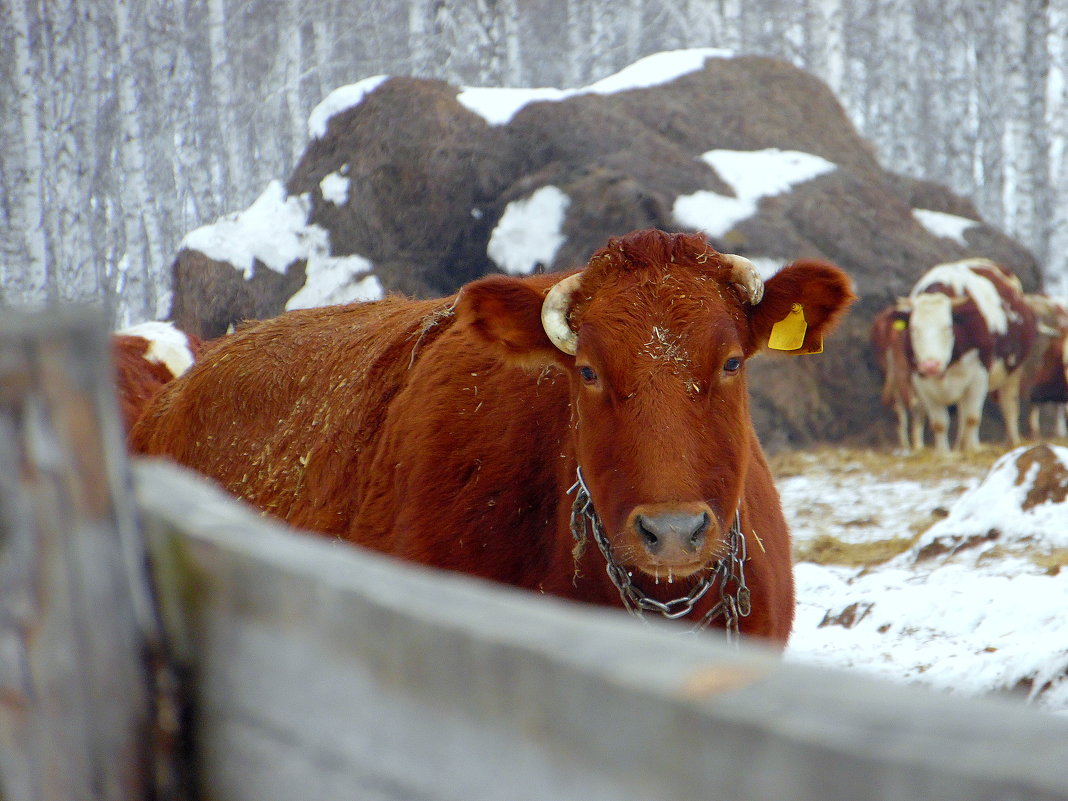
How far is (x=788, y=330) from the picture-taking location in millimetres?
3068

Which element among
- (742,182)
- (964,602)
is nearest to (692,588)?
(964,602)

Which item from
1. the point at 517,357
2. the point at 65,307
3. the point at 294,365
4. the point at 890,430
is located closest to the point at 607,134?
the point at 890,430

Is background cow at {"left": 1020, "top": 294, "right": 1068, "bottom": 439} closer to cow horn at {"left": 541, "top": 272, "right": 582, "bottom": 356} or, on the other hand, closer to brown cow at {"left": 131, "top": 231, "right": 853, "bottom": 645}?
brown cow at {"left": 131, "top": 231, "right": 853, "bottom": 645}

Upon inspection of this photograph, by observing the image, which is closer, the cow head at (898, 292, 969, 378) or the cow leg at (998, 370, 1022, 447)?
the cow head at (898, 292, 969, 378)

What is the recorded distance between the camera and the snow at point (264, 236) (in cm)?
1134

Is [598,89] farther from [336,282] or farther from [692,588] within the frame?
[692,588]

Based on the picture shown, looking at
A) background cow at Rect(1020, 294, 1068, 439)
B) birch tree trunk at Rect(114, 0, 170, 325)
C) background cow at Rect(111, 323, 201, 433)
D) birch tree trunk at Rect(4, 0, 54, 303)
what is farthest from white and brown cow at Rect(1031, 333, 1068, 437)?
birch tree trunk at Rect(4, 0, 54, 303)

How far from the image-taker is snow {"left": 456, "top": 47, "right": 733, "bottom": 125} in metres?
12.8

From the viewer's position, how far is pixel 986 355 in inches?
481

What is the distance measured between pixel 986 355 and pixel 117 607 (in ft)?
41.5

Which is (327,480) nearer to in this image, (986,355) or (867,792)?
(867,792)

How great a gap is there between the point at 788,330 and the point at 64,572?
8.27 feet

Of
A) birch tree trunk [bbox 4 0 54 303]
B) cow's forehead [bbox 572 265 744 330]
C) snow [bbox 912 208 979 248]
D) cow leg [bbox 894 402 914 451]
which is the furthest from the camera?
snow [bbox 912 208 979 248]

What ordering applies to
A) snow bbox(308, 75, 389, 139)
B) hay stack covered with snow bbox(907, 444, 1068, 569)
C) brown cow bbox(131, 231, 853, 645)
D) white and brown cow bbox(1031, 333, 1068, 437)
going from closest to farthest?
brown cow bbox(131, 231, 853, 645), hay stack covered with snow bbox(907, 444, 1068, 569), snow bbox(308, 75, 389, 139), white and brown cow bbox(1031, 333, 1068, 437)
